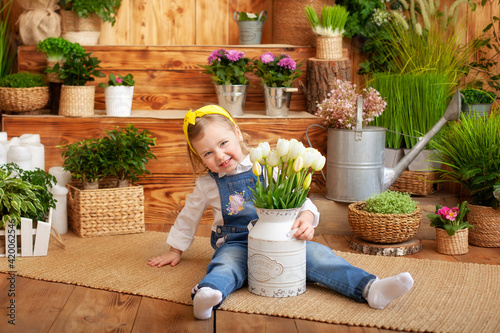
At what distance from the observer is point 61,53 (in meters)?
2.99

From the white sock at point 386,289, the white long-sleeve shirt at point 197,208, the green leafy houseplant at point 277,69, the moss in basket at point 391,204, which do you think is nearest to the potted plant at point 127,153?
the white long-sleeve shirt at point 197,208

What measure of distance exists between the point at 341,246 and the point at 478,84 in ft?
4.45

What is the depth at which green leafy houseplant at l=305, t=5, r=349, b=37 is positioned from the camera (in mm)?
3072

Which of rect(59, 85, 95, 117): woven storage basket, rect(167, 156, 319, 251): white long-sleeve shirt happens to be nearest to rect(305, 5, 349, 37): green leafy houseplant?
rect(59, 85, 95, 117): woven storage basket

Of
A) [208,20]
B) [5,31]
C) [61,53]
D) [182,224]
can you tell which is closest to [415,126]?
[182,224]

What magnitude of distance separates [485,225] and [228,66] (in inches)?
56.9

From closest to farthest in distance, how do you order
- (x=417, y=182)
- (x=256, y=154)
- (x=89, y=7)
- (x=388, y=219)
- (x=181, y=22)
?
(x=256, y=154)
(x=388, y=219)
(x=417, y=182)
(x=89, y=7)
(x=181, y=22)

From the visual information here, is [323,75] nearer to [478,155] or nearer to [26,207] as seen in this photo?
[478,155]

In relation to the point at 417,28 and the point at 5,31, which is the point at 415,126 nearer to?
the point at 417,28

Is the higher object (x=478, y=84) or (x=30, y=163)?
(x=478, y=84)

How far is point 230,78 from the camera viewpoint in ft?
9.85

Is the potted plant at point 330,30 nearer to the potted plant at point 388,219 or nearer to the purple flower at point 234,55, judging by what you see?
the purple flower at point 234,55

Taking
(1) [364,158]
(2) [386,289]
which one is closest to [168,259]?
(2) [386,289]

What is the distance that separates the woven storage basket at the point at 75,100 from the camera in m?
2.88
